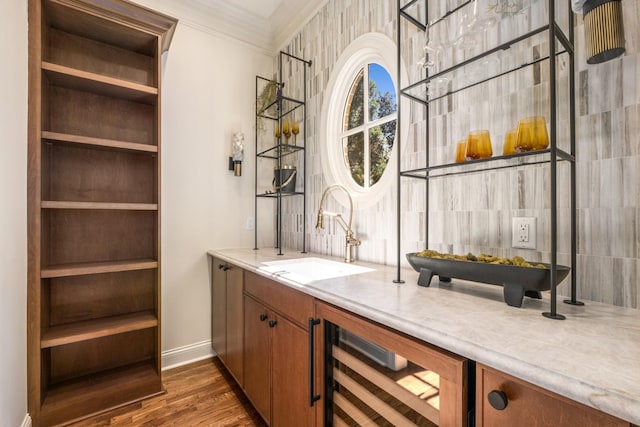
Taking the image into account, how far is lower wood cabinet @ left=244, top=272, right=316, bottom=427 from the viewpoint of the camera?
124cm

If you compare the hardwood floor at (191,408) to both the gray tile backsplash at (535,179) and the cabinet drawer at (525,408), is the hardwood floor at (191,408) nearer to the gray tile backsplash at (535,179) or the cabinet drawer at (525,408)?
the gray tile backsplash at (535,179)

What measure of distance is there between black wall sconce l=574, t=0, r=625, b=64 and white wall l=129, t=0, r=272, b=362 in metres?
2.32

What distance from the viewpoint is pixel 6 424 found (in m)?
1.27

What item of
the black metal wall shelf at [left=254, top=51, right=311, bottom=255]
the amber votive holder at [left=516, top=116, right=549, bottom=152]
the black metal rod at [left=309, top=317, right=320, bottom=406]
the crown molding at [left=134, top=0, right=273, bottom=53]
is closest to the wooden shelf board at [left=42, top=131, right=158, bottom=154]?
the black metal wall shelf at [left=254, top=51, right=311, bottom=255]

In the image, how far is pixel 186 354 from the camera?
2.37 metres

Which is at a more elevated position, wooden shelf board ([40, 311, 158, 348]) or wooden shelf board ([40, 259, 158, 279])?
wooden shelf board ([40, 259, 158, 279])

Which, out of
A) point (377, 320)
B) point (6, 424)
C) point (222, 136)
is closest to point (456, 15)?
point (377, 320)

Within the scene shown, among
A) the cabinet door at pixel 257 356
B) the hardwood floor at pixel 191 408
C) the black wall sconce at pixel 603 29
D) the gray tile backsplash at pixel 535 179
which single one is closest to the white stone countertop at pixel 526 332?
the gray tile backsplash at pixel 535 179

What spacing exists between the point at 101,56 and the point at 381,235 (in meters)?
2.23

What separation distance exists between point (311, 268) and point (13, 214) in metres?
1.51

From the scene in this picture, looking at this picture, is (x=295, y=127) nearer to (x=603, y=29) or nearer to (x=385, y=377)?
(x=603, y=29)

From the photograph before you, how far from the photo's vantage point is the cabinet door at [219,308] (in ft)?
7.13

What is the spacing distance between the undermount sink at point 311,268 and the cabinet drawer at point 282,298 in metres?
0.07

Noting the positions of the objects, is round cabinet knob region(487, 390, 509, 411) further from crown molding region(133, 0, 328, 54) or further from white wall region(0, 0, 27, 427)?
crown molding region(133, 0, 328, 54)
